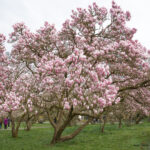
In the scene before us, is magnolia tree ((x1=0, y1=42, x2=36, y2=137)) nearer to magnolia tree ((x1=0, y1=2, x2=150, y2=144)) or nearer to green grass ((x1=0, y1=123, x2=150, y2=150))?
magnolia tree ((x1=0, y1=2, x2=150, y2=144))

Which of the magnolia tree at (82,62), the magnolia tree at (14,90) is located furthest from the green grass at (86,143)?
the magnolia tree at (14,90)

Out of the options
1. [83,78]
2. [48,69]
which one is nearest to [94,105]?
[83,78]

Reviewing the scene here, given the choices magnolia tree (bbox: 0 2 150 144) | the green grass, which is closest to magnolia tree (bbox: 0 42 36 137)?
magnolia tree (bbox: 0 2 150 144)

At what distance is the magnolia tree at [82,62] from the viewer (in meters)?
11.4

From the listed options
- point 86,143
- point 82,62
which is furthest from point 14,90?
point 86,143

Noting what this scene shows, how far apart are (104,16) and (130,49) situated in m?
4.47

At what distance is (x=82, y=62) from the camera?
12023 mm

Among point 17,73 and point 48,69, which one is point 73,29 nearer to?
point 48,69

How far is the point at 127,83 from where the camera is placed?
1722 cm

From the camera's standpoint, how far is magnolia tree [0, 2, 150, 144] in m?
11.4

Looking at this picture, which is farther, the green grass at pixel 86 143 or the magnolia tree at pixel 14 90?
the green grass at pixel 86 143

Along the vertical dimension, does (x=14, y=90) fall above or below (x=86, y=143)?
above

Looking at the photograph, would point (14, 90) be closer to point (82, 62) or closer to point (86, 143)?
point (82, 62)

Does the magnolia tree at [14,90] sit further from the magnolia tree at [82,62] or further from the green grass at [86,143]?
the green grass at [86,143]
